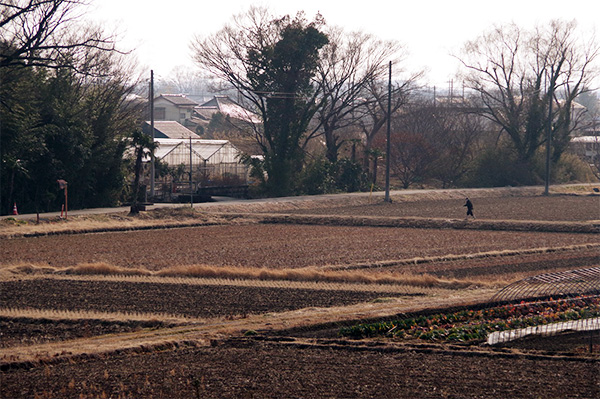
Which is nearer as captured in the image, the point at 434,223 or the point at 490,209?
the point at 434,223

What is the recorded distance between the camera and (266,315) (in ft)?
50.1

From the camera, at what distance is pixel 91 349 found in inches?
474

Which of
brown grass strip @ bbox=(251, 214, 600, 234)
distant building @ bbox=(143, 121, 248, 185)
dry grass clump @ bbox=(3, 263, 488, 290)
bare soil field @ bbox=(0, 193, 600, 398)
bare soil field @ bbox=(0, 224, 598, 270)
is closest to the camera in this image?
bare soil field @ bbox=(0, 193, 600, 398)

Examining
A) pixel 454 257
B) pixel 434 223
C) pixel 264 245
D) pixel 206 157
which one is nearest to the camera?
pixel 454 257

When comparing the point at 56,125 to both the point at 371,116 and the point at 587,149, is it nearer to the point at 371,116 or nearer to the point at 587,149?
the point at 371,116

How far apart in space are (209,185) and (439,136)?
79.3ft

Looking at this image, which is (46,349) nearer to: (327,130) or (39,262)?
(39,262)

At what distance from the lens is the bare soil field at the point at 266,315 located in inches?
405

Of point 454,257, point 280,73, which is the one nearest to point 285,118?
point 280,73

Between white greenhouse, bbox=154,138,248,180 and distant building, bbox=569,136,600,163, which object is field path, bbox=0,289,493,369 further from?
distant building, bbox=569,136,600,163

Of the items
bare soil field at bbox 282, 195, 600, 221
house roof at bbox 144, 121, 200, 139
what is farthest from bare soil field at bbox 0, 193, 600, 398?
house roof at bbox 144, 121, 200, 139


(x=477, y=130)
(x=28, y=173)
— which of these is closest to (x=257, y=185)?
(x=28, y=173)

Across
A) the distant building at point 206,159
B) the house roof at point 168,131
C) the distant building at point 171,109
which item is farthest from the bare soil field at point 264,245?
the distant building at point 171,109

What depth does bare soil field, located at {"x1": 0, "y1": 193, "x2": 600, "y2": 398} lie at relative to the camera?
33.7 ft
